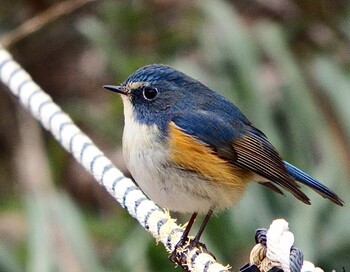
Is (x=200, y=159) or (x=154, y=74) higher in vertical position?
(x=154, y=74)

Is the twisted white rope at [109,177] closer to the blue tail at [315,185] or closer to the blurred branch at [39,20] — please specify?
the blue tail at [315,185]

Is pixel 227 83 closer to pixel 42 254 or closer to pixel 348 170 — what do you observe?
pixel 348 170

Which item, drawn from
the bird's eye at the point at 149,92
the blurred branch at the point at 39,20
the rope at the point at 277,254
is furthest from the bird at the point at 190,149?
the blurred branch at the point at 39,20

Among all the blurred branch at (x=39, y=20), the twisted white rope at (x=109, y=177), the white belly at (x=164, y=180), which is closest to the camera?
the twisted white rope at (x=109, y=177)

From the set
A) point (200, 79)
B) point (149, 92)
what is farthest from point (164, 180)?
point (200, 79)

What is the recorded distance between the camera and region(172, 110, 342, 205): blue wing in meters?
2.30

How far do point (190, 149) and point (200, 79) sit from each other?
4.15 ft

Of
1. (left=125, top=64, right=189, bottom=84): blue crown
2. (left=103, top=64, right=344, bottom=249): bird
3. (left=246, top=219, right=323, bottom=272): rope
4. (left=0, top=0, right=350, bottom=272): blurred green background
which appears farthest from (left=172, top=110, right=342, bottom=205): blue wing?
(left=246, top=219, right=323, bottom=272): rope

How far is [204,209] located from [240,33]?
148cm

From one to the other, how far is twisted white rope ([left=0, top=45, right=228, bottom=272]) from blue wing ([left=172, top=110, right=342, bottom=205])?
26 centimetres

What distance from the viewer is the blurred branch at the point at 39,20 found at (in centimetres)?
348

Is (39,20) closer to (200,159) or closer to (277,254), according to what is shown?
(200,159)

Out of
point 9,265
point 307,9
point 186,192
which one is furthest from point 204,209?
point 307,9

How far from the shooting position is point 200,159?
2217mm
